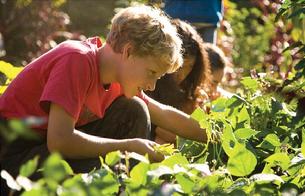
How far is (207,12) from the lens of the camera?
5.34 metres

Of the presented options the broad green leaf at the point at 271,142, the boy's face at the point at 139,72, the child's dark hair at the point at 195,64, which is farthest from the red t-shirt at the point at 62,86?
the child's dark hair at the point at 195,64

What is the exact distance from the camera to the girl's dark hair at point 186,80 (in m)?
4.03

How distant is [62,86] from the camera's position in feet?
8.14

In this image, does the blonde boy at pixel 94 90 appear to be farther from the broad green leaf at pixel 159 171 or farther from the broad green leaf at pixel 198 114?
the broad green leaf at pixel 159 171

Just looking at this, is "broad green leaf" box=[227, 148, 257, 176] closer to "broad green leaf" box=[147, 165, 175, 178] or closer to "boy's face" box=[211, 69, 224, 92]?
"broad green leaf" box=[147, 165, 175, 178]

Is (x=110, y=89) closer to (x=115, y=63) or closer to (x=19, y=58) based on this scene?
(x=115, y=63)

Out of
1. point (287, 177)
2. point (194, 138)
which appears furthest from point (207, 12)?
point (287, 177)

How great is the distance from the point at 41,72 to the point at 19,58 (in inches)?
193

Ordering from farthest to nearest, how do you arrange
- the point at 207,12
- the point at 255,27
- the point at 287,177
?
1. the point at 255,27
2. the point at 207,12
3. the point at 287,177

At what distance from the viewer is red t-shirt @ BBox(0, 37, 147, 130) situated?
2.48m

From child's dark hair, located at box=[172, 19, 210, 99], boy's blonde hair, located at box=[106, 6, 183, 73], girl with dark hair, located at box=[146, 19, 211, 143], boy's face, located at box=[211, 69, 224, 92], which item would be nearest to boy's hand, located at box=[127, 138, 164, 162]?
boy's blonde hair, located at box=[106, 6, 183, 73]

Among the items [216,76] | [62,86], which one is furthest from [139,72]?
[216,76]

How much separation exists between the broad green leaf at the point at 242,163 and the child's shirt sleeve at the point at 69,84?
63cm

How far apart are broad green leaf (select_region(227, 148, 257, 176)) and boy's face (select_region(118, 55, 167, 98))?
27.0 inches
